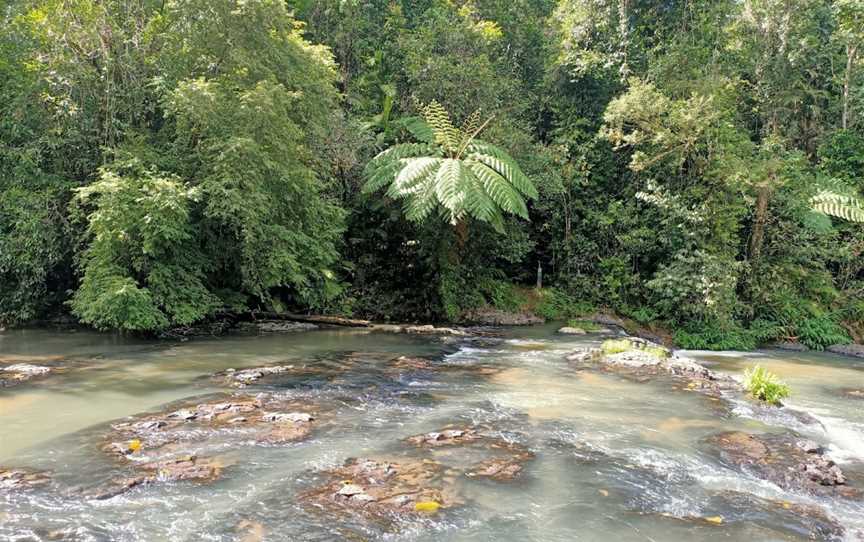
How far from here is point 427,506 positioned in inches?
159

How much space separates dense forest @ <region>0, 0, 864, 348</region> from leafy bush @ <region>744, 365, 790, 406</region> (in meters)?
5.17

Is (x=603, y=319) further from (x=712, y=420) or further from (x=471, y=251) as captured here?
(x=712, y=420)

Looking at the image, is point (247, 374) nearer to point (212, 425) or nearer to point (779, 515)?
point (212, 425)

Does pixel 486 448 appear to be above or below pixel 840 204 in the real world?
below

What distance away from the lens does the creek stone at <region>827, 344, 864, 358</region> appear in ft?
40.7

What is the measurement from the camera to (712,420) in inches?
245

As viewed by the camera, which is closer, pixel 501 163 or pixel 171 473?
pixel 171 473

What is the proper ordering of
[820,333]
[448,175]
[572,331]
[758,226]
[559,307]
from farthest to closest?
[559,307] → [758,226] → [820,333] → [572,331] → [448,175]

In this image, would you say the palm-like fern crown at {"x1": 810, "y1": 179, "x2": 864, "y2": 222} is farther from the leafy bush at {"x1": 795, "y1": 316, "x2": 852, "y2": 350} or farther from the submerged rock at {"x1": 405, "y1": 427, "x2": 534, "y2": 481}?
the submerged rock at {"x1": 405, "y1": 427, "x2": 534, "y2": 481}

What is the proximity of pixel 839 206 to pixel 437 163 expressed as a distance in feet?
29.5

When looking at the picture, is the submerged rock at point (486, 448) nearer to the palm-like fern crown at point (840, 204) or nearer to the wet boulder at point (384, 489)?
the wet boulder at point (384, 489)

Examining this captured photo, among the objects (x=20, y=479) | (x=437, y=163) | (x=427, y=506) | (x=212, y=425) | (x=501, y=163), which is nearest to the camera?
(x=427, y=506)

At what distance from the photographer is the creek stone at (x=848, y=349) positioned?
40.7 ft

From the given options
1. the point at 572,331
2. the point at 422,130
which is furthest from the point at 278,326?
the point at 572,331
